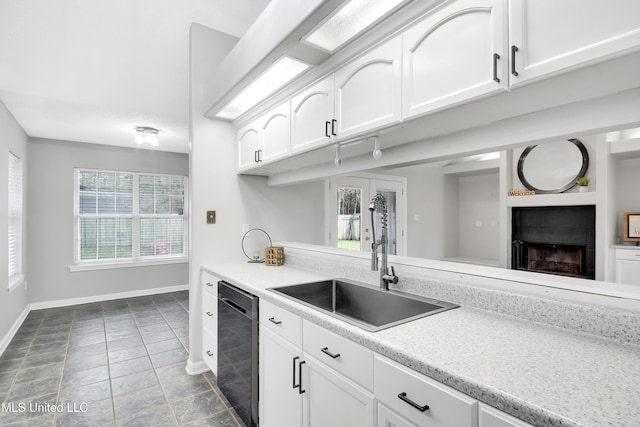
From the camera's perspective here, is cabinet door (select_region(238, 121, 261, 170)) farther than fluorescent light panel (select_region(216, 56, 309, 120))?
Yes

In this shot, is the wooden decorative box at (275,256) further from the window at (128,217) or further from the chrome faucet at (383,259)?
the window at (128,217)

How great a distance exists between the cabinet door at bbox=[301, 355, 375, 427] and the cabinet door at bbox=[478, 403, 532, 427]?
0.38 metres

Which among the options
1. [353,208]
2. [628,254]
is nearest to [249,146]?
[353,208]

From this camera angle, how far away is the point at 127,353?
304 cm

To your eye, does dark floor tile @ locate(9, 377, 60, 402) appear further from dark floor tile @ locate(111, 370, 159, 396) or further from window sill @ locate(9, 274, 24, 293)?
window sill @ locate(9, 274, 24, 293)

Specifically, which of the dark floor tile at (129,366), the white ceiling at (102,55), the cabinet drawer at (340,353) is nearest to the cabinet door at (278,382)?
the cabinet drawer at (340,353)

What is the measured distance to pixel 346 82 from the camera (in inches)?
64.6

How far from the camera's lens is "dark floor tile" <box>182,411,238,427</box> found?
1.97 meters

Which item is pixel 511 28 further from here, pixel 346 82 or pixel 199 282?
pixel 199 282

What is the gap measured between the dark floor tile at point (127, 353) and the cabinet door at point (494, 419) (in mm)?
3135

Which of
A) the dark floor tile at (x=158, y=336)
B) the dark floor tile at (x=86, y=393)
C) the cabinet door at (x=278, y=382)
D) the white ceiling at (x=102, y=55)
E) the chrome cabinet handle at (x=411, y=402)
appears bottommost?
the dark floor tile at (x=158, y=336)

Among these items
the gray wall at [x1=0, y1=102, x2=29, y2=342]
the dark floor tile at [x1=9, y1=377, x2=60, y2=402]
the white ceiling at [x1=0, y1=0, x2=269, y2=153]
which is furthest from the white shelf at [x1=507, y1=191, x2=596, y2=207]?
the gray wall at [x1=0, y1=102, x2=29, y2=342]

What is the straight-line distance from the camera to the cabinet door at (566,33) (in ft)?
2.62

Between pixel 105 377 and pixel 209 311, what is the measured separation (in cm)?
105
